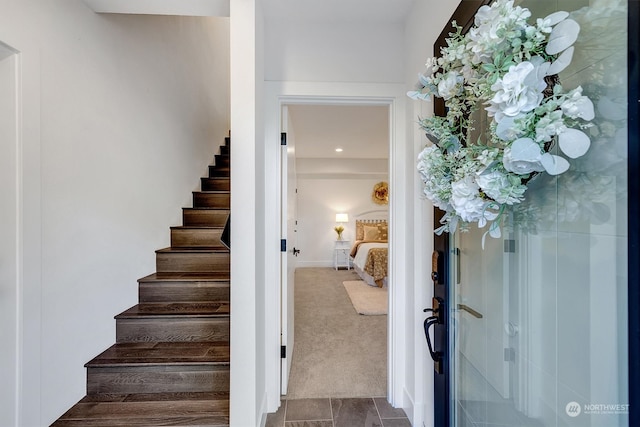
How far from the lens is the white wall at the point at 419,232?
154 cm

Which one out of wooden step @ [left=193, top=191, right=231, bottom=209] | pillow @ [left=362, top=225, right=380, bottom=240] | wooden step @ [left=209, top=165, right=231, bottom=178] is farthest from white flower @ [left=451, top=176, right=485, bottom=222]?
pillow @ [left=362, top=225, right=380, bottom=240]

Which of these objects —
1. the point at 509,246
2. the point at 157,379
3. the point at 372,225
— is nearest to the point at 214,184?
the point at 157,379

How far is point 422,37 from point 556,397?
1.70m

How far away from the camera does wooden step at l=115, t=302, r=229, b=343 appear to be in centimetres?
188

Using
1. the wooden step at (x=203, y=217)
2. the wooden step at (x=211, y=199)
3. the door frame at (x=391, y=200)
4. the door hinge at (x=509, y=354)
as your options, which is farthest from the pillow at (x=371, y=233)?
the door hinge at (x=509, y=354)

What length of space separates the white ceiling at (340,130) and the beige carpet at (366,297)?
229 centimetres

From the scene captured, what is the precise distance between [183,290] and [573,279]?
220 cm

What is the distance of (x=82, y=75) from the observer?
1592 mm

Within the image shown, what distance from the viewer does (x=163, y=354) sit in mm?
1754

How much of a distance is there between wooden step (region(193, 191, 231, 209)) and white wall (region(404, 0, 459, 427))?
200 centimetres

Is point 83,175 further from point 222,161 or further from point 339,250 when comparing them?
point 339,250

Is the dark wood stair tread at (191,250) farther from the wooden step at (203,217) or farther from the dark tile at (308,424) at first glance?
the dark tile at (308,424)

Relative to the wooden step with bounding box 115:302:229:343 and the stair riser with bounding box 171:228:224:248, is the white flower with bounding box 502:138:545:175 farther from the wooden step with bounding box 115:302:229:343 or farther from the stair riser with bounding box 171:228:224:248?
the stair riser with bounding box 171:228:224:248
